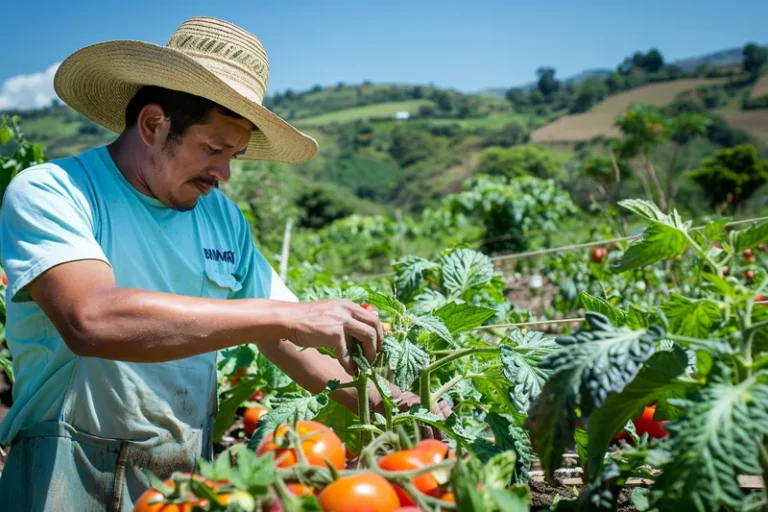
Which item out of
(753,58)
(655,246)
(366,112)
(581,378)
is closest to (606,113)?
(753,58)

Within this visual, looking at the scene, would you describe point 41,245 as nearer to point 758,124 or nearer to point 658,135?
point 658,135

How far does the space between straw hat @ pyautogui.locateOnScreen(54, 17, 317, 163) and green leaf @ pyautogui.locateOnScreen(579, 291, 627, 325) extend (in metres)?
0.90

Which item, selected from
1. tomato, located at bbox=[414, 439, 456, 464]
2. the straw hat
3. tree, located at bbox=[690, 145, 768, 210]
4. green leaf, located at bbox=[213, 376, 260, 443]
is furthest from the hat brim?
tree, located at bbox=[690, 145, 768, 210]

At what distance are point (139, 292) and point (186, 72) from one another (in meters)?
0.61

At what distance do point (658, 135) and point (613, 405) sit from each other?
857cm

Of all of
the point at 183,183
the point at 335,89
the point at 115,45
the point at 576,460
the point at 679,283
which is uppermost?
the point at 335,89

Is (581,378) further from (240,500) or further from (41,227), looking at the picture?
(41,227)

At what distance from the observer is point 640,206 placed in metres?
1.31

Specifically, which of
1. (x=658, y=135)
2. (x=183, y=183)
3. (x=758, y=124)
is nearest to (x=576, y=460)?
(x=183, y=183)

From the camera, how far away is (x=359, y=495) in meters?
0.82

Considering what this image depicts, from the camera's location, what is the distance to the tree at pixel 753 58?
198ft

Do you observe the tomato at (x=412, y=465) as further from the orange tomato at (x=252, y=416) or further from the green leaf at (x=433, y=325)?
the orange tomato at (x=252, y=416)

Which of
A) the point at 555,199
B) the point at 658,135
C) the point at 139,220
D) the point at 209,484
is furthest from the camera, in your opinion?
the point at 555,199

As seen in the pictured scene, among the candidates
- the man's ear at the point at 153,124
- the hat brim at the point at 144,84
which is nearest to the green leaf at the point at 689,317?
the hat brim at the point at 144,84
